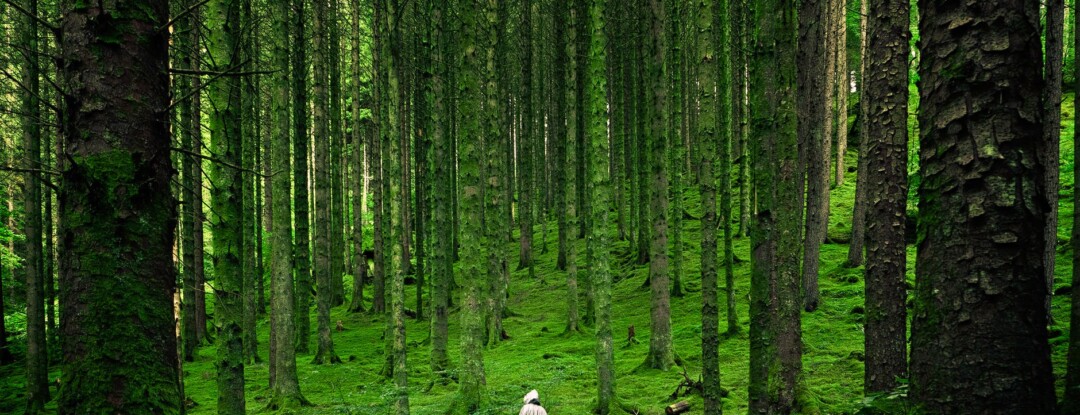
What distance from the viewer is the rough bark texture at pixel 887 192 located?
Result: 18.8 ft

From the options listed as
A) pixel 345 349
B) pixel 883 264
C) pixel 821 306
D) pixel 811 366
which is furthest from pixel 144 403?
pixel 345 349

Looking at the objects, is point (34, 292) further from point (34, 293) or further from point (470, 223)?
point (470, 223)

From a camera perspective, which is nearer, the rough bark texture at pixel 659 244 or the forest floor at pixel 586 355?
the forest floor at pixel 586 355

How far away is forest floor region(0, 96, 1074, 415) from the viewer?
9234 mm

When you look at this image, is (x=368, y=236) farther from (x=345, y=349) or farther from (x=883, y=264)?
(x=883, y=264)

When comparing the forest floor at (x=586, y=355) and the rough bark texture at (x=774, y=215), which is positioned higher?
the rough bark texture at (x=774, y=215)

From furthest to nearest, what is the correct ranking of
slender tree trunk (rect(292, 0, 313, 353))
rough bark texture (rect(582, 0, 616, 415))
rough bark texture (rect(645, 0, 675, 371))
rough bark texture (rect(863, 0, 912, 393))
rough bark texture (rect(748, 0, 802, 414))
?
slender tree trunk (rect(292, 0, 313, 353)), rough bark texture (rect(645, 0, 675, 371)), rough bark texture (rect(582, 0, 616, 415)), rough bark texture (rect(863, 0, 912, 393)), rough bark texture (rect(748, 0, 802, 414))

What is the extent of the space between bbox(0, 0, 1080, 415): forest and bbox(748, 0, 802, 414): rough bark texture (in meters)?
0.03

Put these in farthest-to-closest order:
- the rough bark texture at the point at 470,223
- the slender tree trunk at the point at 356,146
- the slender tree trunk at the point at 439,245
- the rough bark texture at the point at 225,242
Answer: the slender tree trunk at the point at 356,146 < the slender tree trunk at the point at 439,245 < the rough bark texture at the point at 470,223 < the rough bark texture at the point at 225,242

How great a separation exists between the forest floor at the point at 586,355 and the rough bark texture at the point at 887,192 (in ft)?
3.95

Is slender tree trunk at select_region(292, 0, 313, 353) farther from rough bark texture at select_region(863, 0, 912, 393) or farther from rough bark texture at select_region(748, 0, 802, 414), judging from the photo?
rough bark texture at select_region(863, 0, 912, 393)

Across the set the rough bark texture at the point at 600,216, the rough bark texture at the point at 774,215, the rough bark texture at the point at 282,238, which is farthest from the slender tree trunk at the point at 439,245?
the rough bark texture at the point at 774,215

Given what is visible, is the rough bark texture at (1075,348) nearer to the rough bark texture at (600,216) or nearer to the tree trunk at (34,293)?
the rough bark texture at (600,216)

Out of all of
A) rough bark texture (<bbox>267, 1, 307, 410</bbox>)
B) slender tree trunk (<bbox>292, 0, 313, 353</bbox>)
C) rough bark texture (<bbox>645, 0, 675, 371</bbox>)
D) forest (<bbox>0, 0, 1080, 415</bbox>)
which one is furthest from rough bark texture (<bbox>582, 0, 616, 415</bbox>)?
slender tree trunk (<bbox>292, 0, 313, 353</bbox>)
